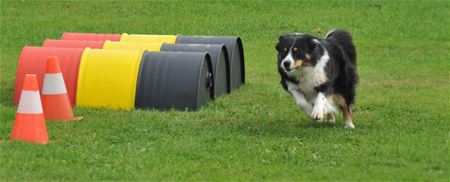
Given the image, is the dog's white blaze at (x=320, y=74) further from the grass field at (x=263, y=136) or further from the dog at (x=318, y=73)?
the grass field at (x=263, y=136)

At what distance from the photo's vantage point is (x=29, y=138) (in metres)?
7.82

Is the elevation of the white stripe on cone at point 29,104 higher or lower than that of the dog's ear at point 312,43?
lower

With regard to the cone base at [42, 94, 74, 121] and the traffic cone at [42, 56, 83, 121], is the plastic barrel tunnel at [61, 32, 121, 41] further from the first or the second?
the cone base at [42, 94, 74, 121]

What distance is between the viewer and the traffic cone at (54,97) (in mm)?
9062

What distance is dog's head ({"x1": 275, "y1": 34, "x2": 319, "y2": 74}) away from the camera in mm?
8500

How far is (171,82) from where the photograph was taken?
10.1m

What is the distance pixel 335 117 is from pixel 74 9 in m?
13.5

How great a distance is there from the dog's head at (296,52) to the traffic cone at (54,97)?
2.46 m

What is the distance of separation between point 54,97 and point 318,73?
9.78 feet

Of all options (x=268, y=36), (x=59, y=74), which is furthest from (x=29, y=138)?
(x=268, y=36)

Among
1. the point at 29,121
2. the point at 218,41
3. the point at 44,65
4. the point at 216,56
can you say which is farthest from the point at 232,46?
the point at 29,121

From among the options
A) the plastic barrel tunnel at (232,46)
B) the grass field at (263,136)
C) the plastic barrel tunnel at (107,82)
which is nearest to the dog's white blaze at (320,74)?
the grass field at (263,136)

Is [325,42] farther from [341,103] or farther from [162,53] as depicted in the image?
[162,53]

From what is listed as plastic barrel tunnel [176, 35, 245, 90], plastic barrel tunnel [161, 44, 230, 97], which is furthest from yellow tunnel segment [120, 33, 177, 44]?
plastic barrel tunnel [161, 44, 230, 97]
